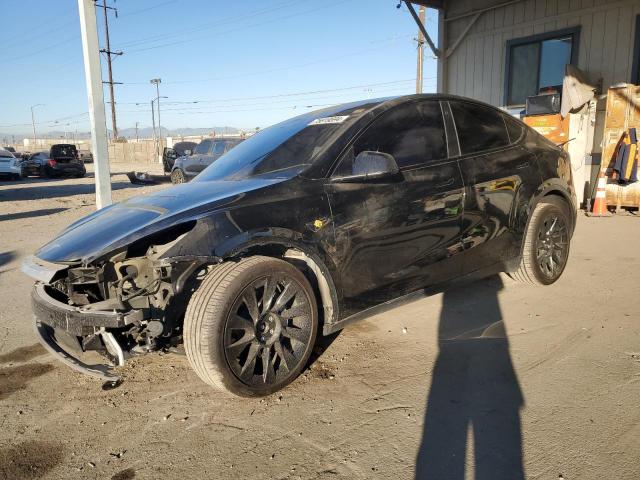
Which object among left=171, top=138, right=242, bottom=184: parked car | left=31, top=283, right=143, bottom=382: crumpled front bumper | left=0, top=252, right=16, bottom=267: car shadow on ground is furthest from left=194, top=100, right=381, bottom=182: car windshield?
left=171, top=138, right=242, bottom=184: parked car

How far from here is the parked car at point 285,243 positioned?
263 centimetres

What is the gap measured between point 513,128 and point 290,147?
2.13 metres

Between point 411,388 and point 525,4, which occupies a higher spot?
point 525,4

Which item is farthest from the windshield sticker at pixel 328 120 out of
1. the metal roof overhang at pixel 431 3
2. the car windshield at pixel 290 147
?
the metal roof overhang at pixel 431 3

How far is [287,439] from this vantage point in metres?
2.47

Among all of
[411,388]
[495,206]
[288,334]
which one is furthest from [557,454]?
[495,206]

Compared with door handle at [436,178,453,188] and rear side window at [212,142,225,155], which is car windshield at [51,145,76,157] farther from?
door handle at [436,178,453,188]

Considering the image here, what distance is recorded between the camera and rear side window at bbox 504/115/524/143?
166 inches

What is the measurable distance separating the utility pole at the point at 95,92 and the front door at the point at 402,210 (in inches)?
193

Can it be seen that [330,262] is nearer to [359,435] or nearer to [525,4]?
[359,435]

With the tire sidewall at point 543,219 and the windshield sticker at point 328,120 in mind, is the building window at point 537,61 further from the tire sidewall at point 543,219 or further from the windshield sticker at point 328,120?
the windshield sticker at point 328,120

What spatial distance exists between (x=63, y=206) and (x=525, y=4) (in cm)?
1196

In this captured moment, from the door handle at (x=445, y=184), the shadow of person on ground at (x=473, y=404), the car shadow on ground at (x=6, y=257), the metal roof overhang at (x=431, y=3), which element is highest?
the metal roof overhang at (x=431, y=3)

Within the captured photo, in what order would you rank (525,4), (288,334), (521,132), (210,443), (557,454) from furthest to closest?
1. (525,4)
2. (521,132)
3. (288,334)
4. (210,443)
5. (557,454)
